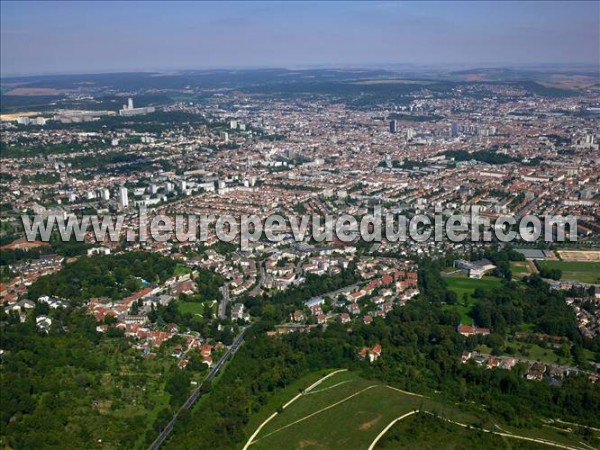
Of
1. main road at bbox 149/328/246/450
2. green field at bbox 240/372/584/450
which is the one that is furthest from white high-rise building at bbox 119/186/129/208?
Answer: green field at bbox 240/372/584/450

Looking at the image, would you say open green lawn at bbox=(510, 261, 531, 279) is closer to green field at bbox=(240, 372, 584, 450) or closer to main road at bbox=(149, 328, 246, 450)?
green field at bbox=(240, 372, 584, 450)

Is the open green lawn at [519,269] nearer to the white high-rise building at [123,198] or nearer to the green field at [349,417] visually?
the green field at [349,417]

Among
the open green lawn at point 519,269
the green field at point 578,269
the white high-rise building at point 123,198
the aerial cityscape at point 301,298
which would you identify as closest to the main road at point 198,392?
the aerial cityscape at point 301,298

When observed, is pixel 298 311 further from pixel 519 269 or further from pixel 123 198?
pixel 123 198

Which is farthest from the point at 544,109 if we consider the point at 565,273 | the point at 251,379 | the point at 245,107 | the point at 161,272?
the point at 251,379

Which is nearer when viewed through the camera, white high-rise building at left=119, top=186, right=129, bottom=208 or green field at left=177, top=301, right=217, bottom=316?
green field at left=177, top=301, right=217, bottom=316

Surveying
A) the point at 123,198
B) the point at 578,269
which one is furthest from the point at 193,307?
the point at 123,198

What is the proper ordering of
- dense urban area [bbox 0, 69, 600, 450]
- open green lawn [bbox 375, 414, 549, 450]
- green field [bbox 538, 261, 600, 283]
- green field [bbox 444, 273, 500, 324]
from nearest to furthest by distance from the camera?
1. open green lawn [bbox 375, 414, 549, 450]
2. dense urban area [bbox 0, 69, 600, 450]
3. green field [bbox 444, 273, 500, 324]
4. green field [bbox 538, 261, 600, 283]
